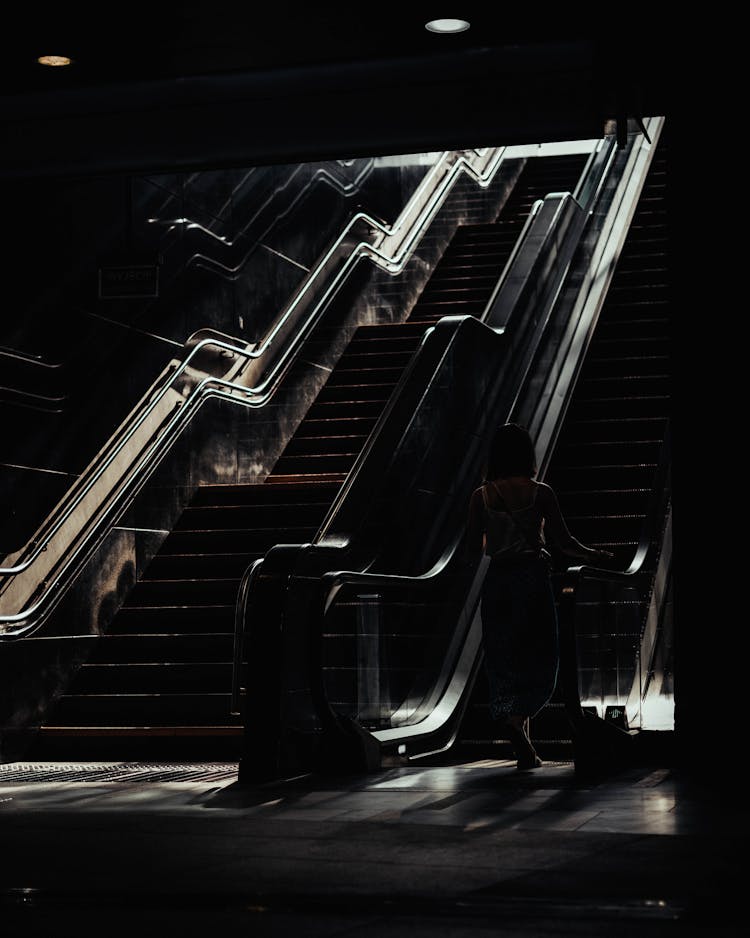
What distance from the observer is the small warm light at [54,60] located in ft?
26.1

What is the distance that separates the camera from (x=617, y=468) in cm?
1182

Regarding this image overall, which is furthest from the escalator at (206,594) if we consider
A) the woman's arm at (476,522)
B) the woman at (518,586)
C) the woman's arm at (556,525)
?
the woman's arm at (556,525)

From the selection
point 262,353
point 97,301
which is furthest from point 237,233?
point 97,301

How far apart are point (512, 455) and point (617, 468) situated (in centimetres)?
432

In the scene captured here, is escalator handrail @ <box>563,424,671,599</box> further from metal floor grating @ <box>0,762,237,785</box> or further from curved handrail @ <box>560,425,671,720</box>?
metal floor grating @ <box>0,762,237,785</box>

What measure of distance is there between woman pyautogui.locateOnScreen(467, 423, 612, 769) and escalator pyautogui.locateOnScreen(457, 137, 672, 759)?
0.91 ft

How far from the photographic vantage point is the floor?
4008 mm

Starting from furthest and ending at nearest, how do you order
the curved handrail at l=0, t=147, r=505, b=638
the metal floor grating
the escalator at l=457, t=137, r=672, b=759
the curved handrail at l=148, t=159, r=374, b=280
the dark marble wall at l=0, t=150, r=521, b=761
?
the curved handrail at l=148, t=159, r=374, b=280, the curved handrail at l=0, t=147, r=505, b=638, the dark marble wall at l=0, t=150, r=521, b=761, the escalator at l=457, t=137, r=672, b=759, the metal floor grating

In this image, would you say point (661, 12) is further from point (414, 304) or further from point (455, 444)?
point (414, 304)

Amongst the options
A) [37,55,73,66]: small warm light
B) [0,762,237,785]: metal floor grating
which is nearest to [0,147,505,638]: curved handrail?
[0,762,237,785]: metal floor grating

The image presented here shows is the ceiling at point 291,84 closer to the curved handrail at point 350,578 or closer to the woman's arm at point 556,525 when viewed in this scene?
the woman's arm at point 556,525

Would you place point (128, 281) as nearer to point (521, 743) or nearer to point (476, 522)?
Answer: point (476, 522)

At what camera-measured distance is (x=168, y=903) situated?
169 inches

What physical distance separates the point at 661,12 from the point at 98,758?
17.6 ft
